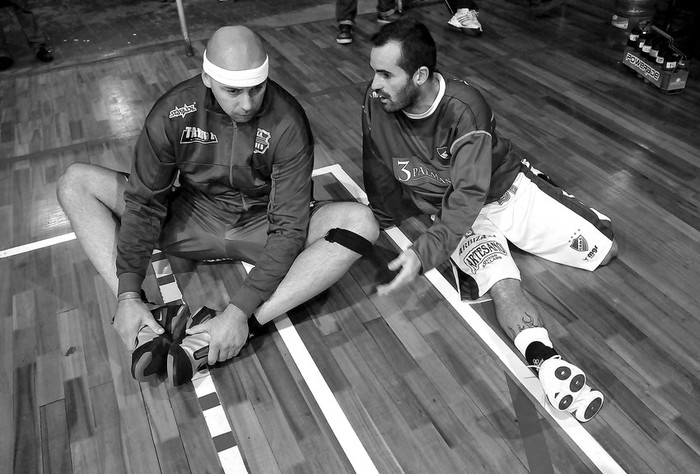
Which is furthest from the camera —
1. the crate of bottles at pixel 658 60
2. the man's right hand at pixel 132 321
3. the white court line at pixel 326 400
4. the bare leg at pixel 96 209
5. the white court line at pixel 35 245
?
the crate of bottles at pixel 658 60

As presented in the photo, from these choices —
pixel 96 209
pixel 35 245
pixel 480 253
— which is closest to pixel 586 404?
pixel 480 253

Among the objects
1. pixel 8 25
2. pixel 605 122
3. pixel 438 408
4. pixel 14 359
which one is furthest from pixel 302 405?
pixel 8 25

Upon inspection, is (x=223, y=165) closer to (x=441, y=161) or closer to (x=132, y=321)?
(x=132, y=321)

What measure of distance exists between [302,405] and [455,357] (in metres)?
0.66

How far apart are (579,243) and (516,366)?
28.1 inches

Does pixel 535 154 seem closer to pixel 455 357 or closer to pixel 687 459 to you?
pixel 455 357

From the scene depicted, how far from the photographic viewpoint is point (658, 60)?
14.7 ft

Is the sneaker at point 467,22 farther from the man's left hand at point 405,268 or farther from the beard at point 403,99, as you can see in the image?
the man's left hand at point 405,268

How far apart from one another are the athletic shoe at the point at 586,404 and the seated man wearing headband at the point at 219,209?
100 cm

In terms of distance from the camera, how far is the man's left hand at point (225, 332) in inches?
89.6

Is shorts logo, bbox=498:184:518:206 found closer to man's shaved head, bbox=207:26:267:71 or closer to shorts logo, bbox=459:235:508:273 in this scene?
shorts logo, bbox=459:235:508:273

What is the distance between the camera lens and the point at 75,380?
2408mm

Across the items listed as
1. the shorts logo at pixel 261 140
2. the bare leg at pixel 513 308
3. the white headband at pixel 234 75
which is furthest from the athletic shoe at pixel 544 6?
the white headband at pixel 234 75

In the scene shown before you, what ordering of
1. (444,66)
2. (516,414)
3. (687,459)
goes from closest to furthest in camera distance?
1. (687,459)
2. (516,414)
3. (444,66)
